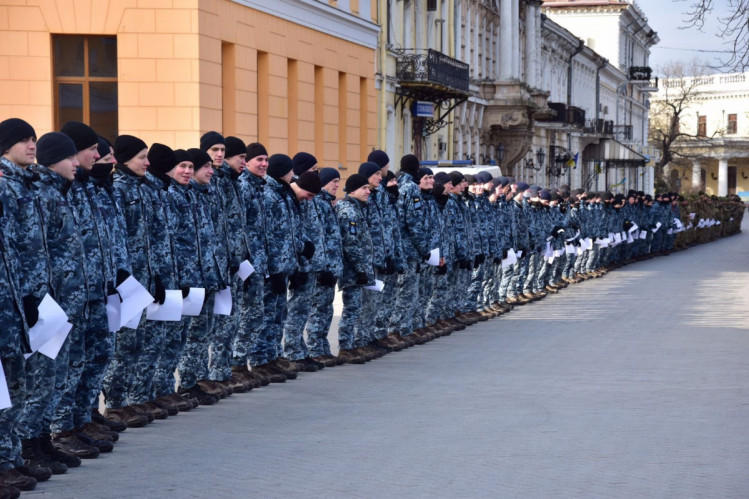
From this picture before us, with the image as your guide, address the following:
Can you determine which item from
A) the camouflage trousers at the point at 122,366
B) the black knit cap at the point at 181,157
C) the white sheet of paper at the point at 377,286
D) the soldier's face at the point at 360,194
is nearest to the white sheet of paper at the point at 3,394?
the camouflage trousers at the point at 122,366

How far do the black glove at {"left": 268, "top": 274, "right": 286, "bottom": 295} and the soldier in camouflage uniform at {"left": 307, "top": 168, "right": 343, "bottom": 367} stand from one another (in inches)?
37.8

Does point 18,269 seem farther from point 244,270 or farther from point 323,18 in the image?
point 323,18

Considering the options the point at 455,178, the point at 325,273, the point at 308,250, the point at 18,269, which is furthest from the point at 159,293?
the point at 455,178

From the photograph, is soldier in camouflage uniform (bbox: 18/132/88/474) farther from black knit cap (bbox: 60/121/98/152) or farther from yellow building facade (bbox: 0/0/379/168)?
yellow building facade (bbox: 0/0/379/168)

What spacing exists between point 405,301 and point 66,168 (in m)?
8.03

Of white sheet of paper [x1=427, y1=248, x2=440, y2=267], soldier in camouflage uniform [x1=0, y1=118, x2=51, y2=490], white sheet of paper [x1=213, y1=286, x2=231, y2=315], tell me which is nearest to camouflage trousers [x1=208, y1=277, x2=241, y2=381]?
white sheet of paper [x1=213, y1=286, x2=231, y2=315]

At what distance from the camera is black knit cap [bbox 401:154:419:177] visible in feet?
54.3

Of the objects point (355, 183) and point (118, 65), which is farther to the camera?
point (118, 65)

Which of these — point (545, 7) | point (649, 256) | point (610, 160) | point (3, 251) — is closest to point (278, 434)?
point (3, 251)

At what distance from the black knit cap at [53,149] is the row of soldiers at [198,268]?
0.01 m

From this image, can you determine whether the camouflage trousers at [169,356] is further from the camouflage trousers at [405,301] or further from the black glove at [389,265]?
the camouflage trousers at [405,301]

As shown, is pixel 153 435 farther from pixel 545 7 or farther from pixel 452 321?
pixel 545 7

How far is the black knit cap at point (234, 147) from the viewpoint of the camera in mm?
11852

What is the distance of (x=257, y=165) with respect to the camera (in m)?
12.3
